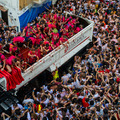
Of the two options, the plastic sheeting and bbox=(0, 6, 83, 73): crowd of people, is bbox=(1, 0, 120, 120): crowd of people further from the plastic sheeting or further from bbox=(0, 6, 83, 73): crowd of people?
the plastic sheeting

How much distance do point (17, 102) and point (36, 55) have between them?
6.32 ft

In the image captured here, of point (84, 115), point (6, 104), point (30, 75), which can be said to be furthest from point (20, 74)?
point (84, 115)

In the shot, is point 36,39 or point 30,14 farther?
point 30,14

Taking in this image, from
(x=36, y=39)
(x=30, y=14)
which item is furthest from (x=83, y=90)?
(x=30, y=14)

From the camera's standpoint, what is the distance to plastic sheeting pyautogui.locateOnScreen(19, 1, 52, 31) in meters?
11.4

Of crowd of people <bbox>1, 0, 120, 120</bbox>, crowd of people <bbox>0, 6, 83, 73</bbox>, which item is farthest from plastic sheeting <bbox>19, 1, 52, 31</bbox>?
crowd of people <bbox>1, 0, 120, 120</bbox>

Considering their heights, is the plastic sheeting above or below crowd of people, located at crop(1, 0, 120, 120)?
above

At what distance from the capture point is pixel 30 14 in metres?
11.8

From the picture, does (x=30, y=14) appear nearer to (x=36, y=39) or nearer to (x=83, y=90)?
(x=36, y=39)

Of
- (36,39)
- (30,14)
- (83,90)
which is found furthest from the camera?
(30,14)

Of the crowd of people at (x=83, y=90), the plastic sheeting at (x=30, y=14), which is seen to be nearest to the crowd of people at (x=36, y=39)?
the crowd of people at (x=83, y=90)

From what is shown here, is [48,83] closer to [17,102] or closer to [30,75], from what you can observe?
[30,75]

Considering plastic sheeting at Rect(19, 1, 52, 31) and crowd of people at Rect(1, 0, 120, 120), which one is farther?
plastic sheeting at Rect(19, 1, 52, 31)

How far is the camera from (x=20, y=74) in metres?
7.04
